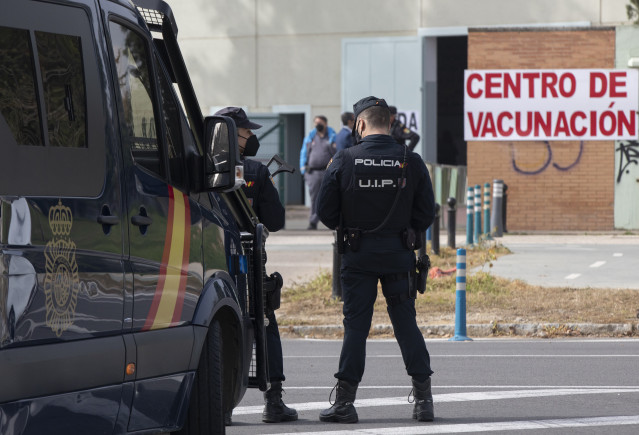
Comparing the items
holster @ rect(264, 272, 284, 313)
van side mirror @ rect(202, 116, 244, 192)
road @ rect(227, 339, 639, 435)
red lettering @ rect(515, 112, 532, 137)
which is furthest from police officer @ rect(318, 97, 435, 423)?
red lettering @ rect(515, 112, 532, 137)

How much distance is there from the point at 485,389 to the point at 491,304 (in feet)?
16.0

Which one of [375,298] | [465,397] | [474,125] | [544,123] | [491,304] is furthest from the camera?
[474,125]

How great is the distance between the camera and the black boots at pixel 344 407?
7750mm

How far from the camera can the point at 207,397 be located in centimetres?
581

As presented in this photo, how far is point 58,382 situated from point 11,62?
3.47ft

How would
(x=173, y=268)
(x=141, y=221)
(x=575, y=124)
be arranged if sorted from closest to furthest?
(x=141, y=221), (x=173, y=268), (x=575, y=124)

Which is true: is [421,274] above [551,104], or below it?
below

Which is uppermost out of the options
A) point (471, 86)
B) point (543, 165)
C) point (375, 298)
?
point (471, 86)

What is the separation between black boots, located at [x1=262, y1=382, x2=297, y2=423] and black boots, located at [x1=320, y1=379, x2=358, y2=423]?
0.79 ft

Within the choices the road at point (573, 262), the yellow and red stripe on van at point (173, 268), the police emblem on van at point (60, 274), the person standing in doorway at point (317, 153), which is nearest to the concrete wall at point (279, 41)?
the person standing in doorway at point (317, 153)

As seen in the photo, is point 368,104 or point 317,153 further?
point 317,153

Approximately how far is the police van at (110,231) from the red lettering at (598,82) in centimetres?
2014

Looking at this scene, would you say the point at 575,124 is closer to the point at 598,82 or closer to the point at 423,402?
the point at 598,82

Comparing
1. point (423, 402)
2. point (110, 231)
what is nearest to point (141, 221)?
point (110, 231)
